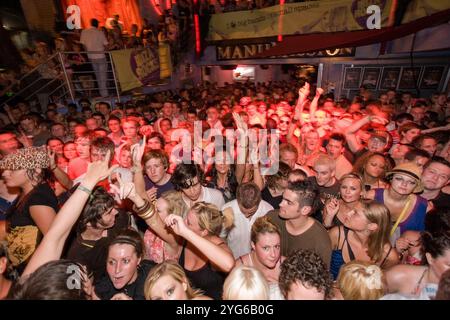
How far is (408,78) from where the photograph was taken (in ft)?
34.8

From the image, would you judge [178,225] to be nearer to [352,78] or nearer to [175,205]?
[175,205]

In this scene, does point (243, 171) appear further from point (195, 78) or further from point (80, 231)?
point (195, 78)

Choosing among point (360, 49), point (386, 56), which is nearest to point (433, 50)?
point (386, 56)

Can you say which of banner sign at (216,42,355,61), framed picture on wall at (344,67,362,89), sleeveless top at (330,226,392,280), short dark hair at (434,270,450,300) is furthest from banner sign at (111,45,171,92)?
short dark hair at (434,270,450,300)

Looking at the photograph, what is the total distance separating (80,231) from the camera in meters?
2.60

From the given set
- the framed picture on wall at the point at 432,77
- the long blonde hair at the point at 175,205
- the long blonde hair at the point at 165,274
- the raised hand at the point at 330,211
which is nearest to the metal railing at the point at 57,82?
the long blonde hair at the point at 175,205

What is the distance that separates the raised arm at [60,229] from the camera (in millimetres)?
1803

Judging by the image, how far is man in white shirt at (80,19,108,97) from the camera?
28.5 ft

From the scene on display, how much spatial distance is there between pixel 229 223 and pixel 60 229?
5.27ft

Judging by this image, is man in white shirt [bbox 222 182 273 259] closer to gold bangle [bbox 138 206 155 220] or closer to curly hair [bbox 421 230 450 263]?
gold bangle [bbox 138 206 155 220]

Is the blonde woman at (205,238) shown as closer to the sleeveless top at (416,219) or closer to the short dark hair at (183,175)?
the short dark hair at (183,175)

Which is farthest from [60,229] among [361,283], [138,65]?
[138,65]
